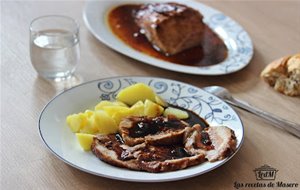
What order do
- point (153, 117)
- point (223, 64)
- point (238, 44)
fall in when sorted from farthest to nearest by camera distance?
point (238, 44) < point (223, 64) < point (153, 117)

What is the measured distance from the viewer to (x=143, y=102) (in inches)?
60.8

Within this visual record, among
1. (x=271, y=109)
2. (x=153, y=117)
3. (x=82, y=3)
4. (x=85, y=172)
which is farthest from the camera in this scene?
(x=82, y=3)

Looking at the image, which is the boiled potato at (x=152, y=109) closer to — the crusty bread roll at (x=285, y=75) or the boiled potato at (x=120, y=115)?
the boiled potato at (x=120, y=115)

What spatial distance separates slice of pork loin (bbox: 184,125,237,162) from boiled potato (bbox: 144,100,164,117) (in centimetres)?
14

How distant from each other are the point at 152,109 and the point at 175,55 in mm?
481

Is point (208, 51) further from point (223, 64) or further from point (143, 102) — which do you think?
point (143, 102)

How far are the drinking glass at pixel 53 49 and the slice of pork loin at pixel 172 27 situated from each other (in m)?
0.31

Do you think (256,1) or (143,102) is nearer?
(143,102)

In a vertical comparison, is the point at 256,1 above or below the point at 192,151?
below

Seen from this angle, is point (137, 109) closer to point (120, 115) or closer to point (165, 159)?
point (120, 115)

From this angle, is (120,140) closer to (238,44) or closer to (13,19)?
(238,44)

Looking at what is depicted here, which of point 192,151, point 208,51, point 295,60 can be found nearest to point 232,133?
point 192,151

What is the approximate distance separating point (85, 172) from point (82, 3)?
1.08 meters

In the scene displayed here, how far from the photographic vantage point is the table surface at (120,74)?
51.4 inches
